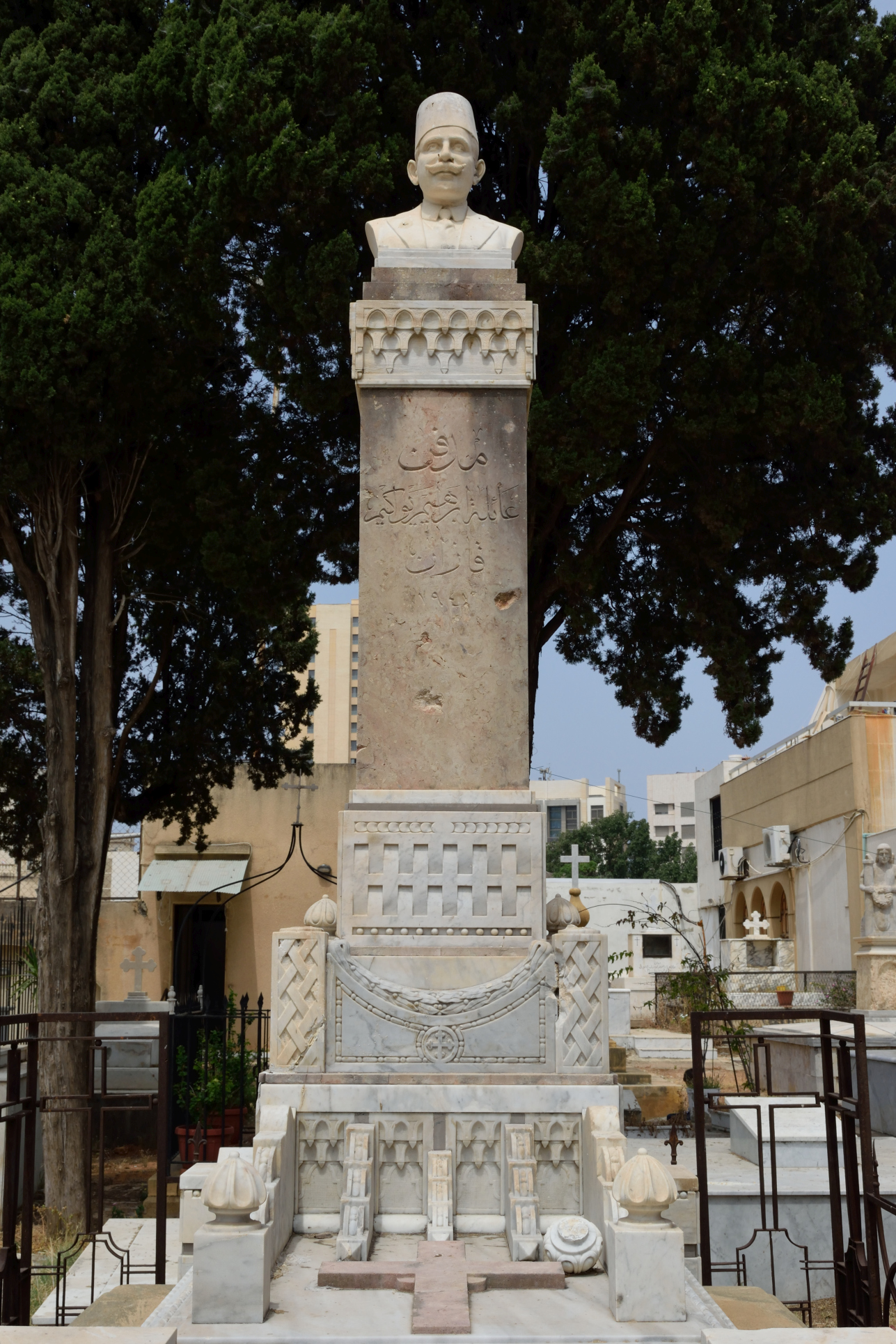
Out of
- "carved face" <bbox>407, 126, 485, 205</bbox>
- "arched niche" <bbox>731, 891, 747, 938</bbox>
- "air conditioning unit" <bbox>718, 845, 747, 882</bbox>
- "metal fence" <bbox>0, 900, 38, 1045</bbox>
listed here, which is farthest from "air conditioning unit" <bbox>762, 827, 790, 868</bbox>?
"carved face" <bbox>407, 126, 485, 205</bbox>

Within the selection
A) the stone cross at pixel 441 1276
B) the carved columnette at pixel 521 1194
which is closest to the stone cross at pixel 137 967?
the carved columnette at pixel 521 1194

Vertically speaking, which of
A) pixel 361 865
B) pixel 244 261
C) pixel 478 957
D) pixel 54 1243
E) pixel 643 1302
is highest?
pixel 244 261

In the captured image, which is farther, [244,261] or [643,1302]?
[244,261]

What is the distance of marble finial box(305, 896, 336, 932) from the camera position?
22.1ft

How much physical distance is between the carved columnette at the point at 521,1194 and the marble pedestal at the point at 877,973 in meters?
14.7

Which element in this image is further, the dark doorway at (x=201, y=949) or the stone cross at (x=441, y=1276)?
the dark doorway at (x=201, y=949)

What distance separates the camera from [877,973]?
1942 centimetres

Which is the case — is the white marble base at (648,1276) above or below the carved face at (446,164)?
below

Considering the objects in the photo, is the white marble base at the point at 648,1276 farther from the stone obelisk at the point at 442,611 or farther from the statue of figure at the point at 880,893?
the statue of figure at the point at 880,893

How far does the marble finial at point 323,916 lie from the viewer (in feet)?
22.1

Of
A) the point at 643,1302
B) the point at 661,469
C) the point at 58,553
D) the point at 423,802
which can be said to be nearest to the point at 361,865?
the point at 423,802

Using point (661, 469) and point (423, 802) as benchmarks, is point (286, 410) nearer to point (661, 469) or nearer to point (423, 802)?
point (661, 469)

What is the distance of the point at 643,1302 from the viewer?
473 cm

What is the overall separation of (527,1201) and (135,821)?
35.0 feet
